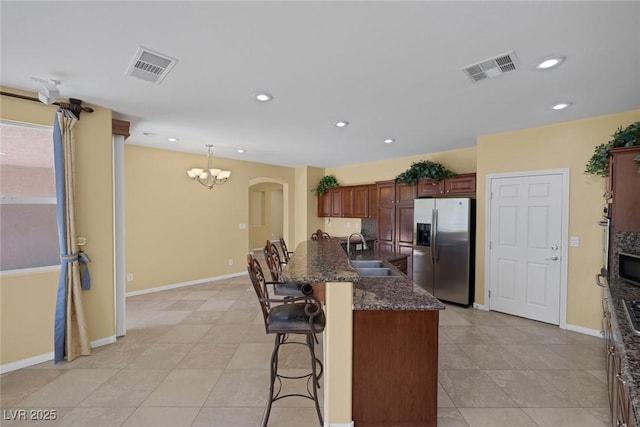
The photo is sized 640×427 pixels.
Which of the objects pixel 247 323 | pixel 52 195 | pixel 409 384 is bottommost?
pixel 247 323

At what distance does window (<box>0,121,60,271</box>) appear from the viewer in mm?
2506

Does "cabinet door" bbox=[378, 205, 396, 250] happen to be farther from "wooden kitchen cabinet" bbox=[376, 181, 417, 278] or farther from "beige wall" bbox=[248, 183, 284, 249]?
"beige wall" bbox=[248, 183, 284, 249]

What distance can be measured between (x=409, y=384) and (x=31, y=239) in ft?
11.7

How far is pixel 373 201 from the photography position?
5785mm

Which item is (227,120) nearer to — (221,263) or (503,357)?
(221,263)

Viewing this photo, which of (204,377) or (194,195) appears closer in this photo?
(204,377)

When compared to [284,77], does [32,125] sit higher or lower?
lower

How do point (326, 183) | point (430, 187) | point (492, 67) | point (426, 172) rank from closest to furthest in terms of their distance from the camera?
point (492, 67)
point (426, 172)
point (430, 187)
point (326, 183)

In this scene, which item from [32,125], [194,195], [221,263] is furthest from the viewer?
[221,263]

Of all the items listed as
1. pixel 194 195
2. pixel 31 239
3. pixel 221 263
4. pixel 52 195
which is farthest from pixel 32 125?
pixel 221 263

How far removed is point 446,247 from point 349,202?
97.9 inches

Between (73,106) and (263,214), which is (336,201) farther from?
(73,106)

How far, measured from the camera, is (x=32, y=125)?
260cm

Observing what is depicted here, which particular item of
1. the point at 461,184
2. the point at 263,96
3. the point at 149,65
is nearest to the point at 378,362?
the point at 263,96
